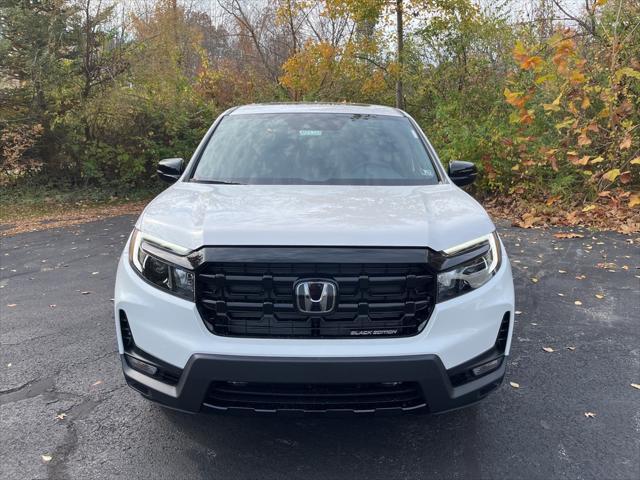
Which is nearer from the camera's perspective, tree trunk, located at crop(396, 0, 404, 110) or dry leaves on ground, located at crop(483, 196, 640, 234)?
A: dry leaves on ground, located at crop(483, 196, 640, 234)

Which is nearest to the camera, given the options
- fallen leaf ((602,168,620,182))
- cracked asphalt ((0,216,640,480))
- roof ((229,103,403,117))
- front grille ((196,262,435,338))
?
front grille ((196,262,435,338))

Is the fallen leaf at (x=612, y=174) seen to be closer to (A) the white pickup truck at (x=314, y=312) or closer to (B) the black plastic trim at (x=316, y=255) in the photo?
(A) the white pickup truck at (x=314, y=312)

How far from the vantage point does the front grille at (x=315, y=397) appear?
7.48 feet

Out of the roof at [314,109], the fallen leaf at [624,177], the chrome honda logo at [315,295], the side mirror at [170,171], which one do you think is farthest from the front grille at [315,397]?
the fallen leaf at [624,177]

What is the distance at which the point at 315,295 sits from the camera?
2.29 m

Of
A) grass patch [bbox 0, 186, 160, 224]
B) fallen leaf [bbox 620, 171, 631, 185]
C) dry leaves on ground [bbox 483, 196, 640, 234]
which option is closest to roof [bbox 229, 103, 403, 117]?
dry leaves on ground [bbox 483, 196, 640, 234]

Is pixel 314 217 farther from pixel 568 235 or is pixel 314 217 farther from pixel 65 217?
pixel 65 217

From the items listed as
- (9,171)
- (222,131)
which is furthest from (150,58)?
(222,131)

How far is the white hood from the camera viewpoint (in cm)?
236

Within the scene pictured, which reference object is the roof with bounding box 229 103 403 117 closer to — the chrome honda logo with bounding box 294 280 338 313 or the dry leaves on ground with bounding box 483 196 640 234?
the chrome honda logo with bounding box 294 280 338 313

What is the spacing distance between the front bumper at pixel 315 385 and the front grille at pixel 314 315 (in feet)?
0.49

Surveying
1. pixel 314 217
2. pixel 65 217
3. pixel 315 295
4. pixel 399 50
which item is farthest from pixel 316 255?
pixel 399 50

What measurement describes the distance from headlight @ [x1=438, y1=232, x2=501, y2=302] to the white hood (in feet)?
0.15

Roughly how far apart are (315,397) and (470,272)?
920 millimetres
